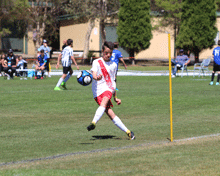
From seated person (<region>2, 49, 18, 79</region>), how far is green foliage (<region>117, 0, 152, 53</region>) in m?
16.5

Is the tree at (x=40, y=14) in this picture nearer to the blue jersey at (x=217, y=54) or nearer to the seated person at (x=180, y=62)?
the seated person at (x=180, y=62)

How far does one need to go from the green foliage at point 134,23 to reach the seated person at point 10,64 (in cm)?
1648

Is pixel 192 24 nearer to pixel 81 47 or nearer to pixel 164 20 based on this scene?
pixel 164 20

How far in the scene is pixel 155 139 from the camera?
8.20 m

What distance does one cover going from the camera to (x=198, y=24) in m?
Result: 40.0

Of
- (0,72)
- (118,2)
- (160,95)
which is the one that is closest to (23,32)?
(118,2)

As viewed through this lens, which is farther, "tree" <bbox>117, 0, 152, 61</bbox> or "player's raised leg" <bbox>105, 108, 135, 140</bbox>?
"tree" <bbox>117, 0, 152, 61</bbox>

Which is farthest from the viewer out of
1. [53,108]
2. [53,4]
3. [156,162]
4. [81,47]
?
[81,47]

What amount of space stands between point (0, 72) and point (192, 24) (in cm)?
1846

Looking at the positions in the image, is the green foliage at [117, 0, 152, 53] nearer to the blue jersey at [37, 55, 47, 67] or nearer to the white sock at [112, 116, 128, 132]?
Result: the blue jersey at [37, 55, 47, 67]

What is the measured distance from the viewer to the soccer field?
20.0 feet

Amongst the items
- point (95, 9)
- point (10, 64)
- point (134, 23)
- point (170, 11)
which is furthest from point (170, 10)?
point (10, 64)

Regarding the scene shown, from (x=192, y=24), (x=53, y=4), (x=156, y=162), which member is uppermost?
(x=53, y=4)

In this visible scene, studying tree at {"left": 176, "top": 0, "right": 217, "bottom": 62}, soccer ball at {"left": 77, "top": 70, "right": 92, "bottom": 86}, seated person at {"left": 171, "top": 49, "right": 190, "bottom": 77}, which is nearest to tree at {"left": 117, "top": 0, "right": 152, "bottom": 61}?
tree at {"left": 176, "top": 0, "right": 217, "bottom": 62}
